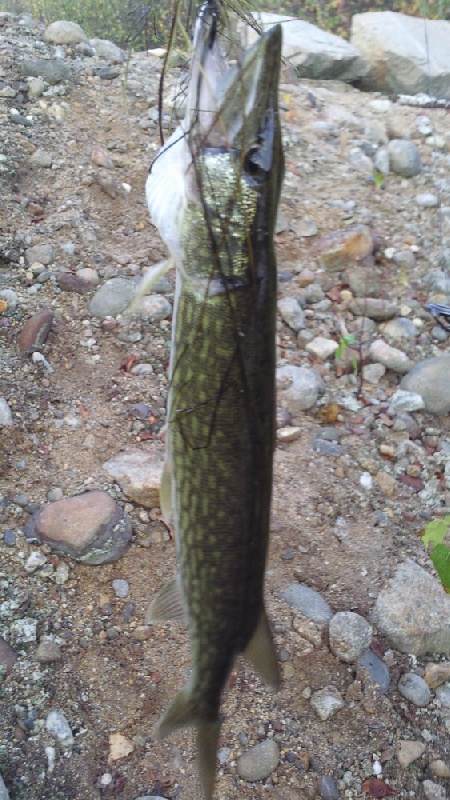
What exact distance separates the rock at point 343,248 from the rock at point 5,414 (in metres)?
1.93

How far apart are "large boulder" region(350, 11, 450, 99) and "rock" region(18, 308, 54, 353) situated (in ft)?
12.8

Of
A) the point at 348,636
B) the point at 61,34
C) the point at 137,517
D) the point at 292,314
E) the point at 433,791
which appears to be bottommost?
the point at 433,791

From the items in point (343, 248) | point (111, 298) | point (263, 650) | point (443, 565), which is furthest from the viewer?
point (343, 248)

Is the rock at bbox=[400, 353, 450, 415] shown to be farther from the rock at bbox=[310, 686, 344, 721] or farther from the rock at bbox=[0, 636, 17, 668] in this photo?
the rock at bbox=[0, 636, 17, 668]

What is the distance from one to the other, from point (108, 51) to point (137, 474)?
3.28 m

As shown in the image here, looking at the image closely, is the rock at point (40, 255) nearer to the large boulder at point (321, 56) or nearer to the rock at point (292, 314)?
the rock at point (292, 314)

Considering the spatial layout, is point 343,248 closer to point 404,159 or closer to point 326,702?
point 404,159

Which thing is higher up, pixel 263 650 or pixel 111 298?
pixel 263 650

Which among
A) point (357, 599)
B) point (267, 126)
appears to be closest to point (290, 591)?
point (357, 599)

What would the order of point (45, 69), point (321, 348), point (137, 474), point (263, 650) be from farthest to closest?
point (45, 69) → point (321, 348) → point (137, 474) → point (263, 650)

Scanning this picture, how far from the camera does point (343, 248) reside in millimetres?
4023

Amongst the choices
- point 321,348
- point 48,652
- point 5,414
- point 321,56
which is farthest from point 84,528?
point 321,56

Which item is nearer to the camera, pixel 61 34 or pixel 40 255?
pixel 40 255

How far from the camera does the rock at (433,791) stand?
2.35 meters
